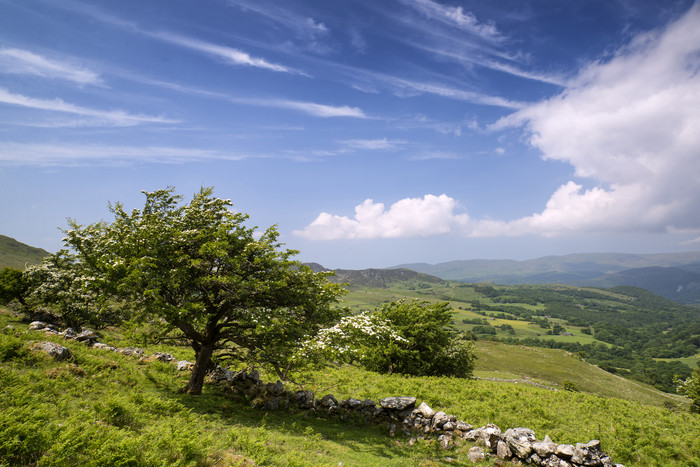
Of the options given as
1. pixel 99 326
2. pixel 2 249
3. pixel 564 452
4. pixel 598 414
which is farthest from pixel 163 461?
pixel 2 249

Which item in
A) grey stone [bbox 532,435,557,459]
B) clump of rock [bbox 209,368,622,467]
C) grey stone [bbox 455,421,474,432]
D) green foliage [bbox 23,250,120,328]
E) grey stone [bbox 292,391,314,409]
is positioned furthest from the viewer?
green foliage [bbox 23,250,120,328]

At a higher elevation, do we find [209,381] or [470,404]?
[209,381]

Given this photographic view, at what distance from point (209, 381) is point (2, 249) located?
27687 centimetres

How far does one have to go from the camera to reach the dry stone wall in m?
15.5

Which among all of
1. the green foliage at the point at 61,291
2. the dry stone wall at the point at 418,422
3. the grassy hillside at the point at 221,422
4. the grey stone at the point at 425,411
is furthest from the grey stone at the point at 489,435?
the green foliage at the point at 61,291

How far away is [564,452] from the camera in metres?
15.3

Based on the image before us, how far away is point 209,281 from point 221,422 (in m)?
7.42

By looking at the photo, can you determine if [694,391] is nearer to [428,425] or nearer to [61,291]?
[428,425]

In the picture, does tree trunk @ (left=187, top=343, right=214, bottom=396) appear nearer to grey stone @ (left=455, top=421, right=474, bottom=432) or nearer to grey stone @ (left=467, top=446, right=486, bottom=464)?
grey stone @ (left=455, top=421, right=474, bottom=432)

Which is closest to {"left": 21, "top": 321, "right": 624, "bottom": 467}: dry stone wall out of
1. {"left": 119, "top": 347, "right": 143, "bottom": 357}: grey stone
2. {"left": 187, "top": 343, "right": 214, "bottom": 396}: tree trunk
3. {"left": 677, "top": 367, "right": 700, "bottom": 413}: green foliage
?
{"left": 119, "top": 347, "right": 143, "bottom": 357}: grey stone

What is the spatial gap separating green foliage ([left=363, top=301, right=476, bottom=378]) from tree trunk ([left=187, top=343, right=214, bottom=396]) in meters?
19.3

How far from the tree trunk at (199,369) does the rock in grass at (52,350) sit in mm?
7035

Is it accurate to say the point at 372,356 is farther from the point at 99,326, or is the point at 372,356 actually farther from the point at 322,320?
the point at 99,326

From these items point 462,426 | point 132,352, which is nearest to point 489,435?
point 462,426
